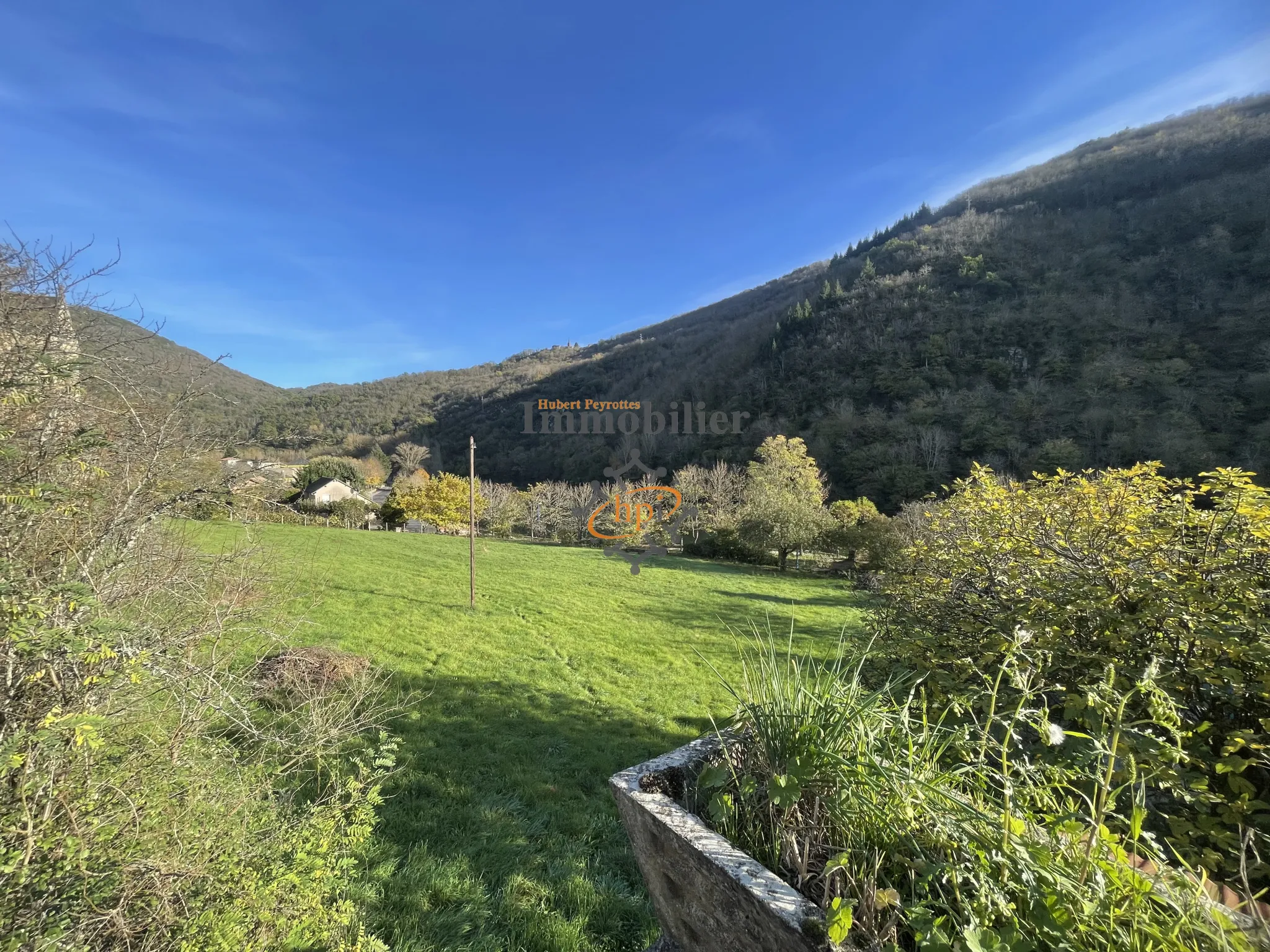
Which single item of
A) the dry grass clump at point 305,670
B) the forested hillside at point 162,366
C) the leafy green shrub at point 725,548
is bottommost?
the leafy green shrub at point 725,548

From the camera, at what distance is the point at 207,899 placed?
1668 millimetres

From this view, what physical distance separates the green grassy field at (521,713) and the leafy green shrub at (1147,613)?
4.27 ft

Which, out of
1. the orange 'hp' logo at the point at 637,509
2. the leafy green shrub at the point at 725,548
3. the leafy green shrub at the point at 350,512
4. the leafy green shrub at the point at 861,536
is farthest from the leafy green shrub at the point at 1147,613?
the leafy green shrub at the point at 350,512

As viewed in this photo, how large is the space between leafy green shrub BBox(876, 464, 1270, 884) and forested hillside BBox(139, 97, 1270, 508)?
24.4 metres

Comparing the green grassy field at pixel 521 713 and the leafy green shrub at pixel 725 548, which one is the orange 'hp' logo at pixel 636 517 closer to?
the leafy green shrub at pixel 725 548

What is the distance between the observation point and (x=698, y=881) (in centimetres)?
128

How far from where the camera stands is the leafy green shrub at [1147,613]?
4.56 ft

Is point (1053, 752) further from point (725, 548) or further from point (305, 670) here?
point (725, 548)

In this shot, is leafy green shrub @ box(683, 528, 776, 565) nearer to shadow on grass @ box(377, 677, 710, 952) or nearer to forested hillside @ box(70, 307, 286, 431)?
shadow on grass @ box(377, 677, 710, 952)

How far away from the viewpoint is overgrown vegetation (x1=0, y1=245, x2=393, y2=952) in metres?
1.56

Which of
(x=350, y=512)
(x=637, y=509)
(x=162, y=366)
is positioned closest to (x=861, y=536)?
(x=637, y=509)

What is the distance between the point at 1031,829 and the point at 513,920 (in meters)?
2.43

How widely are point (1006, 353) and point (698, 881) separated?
4967 centimetres

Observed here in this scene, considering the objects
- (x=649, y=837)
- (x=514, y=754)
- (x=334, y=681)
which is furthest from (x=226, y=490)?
(x=649, y=837)
